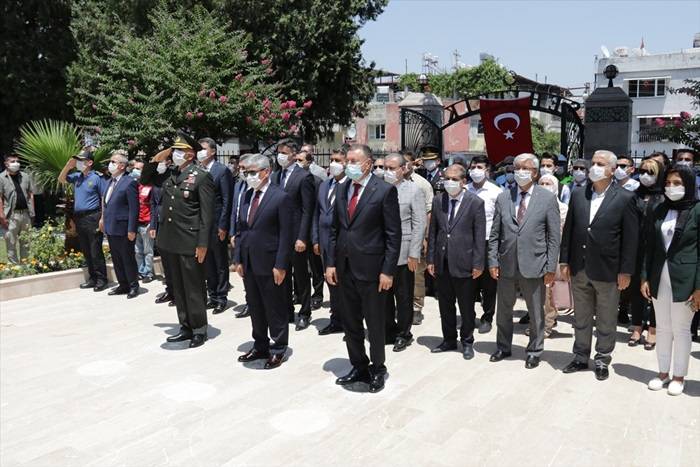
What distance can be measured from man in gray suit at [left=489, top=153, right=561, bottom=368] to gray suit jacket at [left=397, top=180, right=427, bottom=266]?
75cm

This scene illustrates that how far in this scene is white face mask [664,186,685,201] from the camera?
4.87 m

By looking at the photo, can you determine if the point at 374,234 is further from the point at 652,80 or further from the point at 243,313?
the point at 652,80

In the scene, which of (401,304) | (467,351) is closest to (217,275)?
(401,304)

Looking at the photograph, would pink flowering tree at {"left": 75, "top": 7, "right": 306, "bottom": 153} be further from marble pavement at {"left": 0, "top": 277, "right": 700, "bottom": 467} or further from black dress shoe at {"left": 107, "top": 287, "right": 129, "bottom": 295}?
marble pavement at {"left": 0, "top": 277, "right": 700, "bottom": 467}

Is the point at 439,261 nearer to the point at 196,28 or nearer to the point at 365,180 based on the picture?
the point at 365,180

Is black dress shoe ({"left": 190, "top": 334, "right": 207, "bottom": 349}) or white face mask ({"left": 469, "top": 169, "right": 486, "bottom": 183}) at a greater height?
white face mask ({"left": 469, "top": 169, "right": 486, "bottom": 183})

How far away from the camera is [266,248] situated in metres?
5.67

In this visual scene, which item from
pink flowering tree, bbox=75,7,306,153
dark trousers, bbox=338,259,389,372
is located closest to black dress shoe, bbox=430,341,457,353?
dark trousers, bbox=338,259,389,372

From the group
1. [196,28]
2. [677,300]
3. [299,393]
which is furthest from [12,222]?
[677,300]

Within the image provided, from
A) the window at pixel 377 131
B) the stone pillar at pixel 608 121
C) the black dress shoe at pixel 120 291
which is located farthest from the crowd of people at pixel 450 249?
the window at pixel 377 131

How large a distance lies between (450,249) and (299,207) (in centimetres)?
192

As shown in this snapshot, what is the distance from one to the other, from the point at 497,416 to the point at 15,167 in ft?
30.0

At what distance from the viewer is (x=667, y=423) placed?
4.52m

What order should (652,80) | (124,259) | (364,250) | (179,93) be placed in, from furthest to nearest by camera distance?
1. (652,80)
2. (179,93)
3. (124,259)
4. (364,250)
